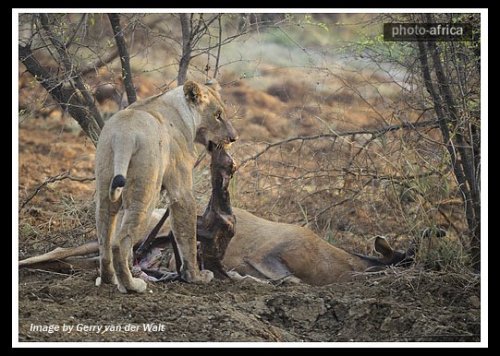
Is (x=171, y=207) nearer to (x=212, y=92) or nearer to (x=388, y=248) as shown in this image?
(x=212, y=92)

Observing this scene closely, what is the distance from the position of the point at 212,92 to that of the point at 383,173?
1.85 m

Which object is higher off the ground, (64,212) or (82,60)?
(82,60)

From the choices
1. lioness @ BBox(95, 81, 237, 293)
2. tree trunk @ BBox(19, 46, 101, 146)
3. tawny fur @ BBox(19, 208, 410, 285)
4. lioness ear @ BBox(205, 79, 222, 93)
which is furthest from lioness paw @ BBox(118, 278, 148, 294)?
tree trunk @ BBox(19, 46, 101, 146)

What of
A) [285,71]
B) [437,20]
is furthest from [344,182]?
[285,71]

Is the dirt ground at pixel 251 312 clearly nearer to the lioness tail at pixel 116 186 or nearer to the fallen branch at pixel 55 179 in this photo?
the lioness tail at pixel 116 186

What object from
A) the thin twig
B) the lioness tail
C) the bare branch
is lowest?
the lioness tail

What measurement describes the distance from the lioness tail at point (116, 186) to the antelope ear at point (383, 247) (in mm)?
2055

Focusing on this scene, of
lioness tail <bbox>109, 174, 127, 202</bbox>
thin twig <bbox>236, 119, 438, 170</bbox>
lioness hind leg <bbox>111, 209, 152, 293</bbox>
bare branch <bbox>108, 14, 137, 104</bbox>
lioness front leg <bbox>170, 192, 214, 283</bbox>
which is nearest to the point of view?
lioness tail <bbox>109, 174, 127, 202</bbox>

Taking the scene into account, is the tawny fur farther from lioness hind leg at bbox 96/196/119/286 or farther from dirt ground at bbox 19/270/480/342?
lioness hind leg at bbox 96/196/119/286

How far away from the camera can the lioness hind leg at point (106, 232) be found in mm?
6469

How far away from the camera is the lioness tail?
5980 millimetres

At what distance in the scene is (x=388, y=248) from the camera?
729 centimetres

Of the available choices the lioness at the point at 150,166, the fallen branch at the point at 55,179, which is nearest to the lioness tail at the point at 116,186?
the lioness at the point at 150,166

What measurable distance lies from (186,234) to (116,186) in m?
0.91
